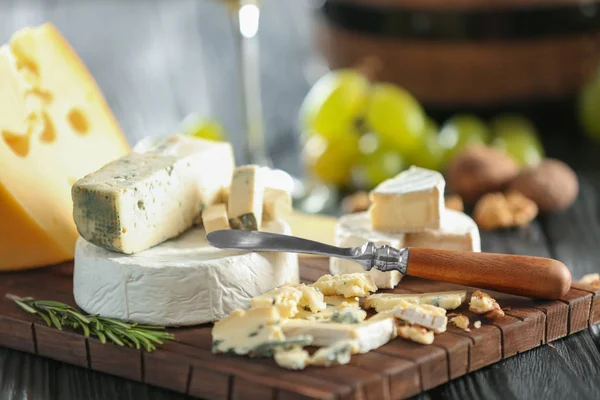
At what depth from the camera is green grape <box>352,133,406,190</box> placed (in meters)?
2.67

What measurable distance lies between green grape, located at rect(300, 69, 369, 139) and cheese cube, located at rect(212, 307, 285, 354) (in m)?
1.20

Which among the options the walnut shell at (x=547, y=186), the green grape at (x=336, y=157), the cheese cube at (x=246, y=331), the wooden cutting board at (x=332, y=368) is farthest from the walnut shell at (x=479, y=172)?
the cheese cube at (x=246, y=331)

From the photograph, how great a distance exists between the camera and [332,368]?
1.52 m

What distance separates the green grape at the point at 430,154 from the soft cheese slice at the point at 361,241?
789mm

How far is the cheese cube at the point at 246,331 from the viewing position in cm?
157

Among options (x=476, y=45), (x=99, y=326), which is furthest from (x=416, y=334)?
(x=476, y=45)

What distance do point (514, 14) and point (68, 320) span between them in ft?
5.51

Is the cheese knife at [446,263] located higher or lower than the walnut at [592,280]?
higher

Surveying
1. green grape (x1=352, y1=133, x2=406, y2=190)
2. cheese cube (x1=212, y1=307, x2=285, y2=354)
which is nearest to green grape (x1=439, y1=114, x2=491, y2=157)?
green grape (x1=352, y1=133, x2=406, y2=190)

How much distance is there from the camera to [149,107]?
348 centimetres

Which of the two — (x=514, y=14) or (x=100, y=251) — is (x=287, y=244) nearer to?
(x=100, y=251)

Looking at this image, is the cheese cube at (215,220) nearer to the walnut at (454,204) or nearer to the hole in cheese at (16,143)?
the hole in cheese at (16,143)

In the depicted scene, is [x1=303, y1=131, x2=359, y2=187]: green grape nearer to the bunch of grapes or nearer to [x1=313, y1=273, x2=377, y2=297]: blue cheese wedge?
the bunch of grapes

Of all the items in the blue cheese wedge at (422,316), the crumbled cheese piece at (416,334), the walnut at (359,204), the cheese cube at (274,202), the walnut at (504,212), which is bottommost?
the walnut at (504,212)
